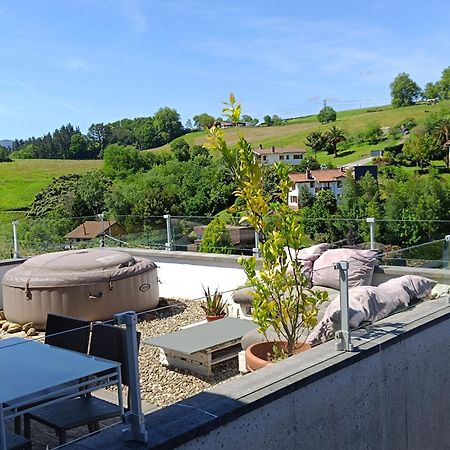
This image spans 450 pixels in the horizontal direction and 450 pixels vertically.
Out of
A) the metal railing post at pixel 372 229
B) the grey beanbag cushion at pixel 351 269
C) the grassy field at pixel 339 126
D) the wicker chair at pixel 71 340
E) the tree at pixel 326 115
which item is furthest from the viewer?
the tree at pixel 326 115

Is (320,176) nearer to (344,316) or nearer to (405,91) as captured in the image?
(344,316)

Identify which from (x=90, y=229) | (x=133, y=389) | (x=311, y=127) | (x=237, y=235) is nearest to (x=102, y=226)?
(x=90, y=229)

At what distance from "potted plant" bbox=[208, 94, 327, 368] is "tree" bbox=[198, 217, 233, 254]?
5207 mm

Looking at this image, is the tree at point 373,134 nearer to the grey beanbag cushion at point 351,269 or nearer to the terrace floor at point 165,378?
the grey beanbag cushion at point 351,269

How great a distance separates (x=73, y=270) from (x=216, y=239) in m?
2.66

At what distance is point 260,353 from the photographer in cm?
511

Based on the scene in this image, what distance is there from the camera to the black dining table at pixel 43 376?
2.96 m

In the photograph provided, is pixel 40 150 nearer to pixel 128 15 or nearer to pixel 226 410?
pixel 128 15

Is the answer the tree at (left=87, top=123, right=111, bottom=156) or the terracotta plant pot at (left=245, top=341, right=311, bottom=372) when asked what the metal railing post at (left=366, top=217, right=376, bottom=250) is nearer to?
the terracotta plant pot at (left=245, top=341, right=311, bottom=372)

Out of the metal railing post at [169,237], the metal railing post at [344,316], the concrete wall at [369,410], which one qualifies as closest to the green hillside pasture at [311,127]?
the metal railing post at [169,237]

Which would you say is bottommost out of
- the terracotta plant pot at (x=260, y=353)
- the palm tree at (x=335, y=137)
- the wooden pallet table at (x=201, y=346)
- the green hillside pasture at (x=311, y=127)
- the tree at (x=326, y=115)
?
the wooden pallet table at (x=201, y=346)

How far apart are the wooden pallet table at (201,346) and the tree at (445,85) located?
14131 centimetres

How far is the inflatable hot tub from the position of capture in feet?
28.5

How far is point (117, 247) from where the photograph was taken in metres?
12.2
